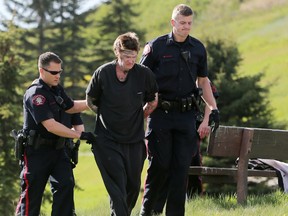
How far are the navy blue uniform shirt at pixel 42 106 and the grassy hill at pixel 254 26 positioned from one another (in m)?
37.2

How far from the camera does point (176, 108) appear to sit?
7051 millimetres

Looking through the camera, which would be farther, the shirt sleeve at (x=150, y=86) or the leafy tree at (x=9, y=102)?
the leafy tree at (x=9, y=102)

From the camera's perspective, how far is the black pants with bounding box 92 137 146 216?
644cm

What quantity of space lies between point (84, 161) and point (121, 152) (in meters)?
38.5

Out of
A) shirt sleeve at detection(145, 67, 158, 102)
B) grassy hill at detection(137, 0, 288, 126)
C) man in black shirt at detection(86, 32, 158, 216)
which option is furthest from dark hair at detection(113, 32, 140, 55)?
grassy hill at detection(137, 0, 288, 126)

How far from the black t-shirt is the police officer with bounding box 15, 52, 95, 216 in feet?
1.96

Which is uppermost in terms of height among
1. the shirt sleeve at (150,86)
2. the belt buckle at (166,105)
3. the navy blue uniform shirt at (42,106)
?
the shirt sleeve at (150,86)

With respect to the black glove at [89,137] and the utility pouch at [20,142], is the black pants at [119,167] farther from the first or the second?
the utility pouch at [20,142]

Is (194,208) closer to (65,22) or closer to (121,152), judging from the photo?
(121,152)

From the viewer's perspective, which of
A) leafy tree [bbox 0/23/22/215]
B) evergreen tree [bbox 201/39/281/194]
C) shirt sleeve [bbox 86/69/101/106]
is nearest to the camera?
shirt sleeve [bbox 86/69/101/106]

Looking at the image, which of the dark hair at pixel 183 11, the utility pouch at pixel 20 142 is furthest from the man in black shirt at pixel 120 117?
the utility pouch at pixel 20 142

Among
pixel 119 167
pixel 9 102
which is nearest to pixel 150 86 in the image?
pixel 119 167

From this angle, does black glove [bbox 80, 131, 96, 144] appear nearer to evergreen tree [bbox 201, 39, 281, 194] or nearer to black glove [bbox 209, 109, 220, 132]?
black glove [bbox 209, 109, 220, 132]

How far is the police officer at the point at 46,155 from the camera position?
7.01 metres
